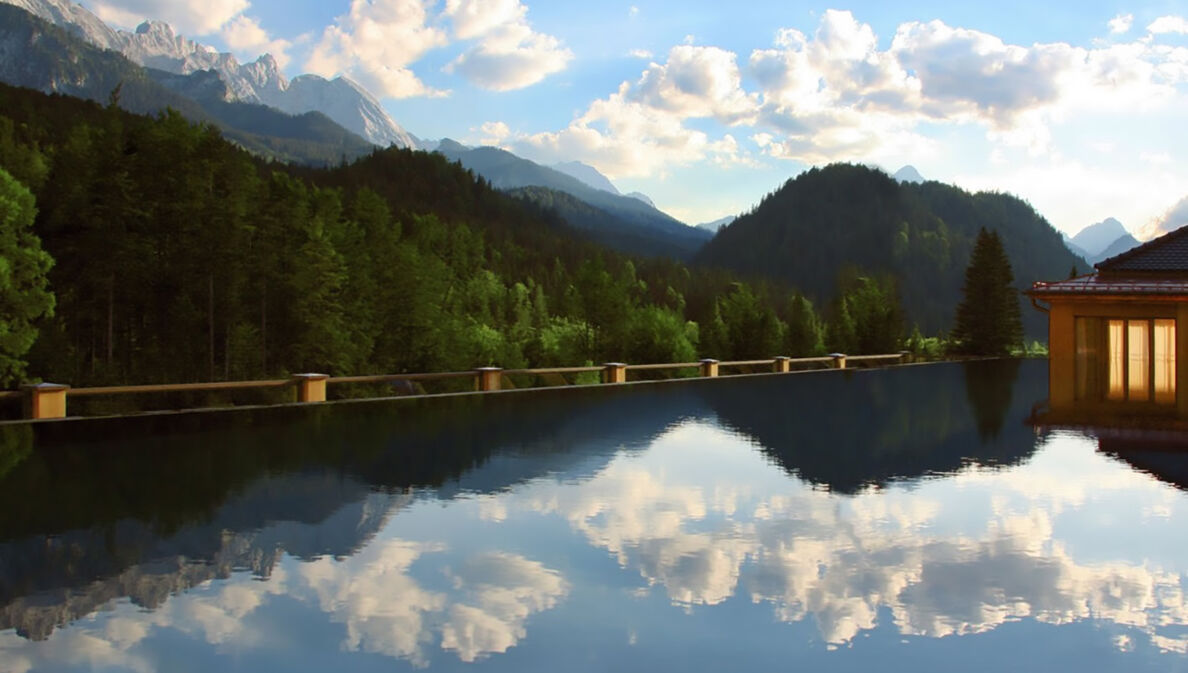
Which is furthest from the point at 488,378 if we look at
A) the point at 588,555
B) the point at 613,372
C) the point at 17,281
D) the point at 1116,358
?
the point at 17,281

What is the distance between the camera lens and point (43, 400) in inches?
661

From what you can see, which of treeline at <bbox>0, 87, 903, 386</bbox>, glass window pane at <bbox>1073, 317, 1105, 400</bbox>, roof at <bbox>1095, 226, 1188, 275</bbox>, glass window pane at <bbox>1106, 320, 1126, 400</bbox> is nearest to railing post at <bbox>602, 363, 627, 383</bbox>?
glass window pane at <bbox>1073, 317, 1105, 400</bbox>

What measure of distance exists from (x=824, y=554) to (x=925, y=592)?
3.75 ft

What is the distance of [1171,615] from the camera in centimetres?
619

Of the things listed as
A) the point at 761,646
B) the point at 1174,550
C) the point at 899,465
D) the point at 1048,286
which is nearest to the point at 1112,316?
the point at 1048,286

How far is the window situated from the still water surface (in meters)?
8.50

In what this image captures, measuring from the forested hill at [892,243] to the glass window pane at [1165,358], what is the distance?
462 ft

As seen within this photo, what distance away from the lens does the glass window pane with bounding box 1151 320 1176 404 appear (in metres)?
23.6

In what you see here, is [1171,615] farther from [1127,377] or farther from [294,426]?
[1127,377]

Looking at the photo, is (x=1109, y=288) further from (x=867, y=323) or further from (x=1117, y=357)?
(x=867, y=323)

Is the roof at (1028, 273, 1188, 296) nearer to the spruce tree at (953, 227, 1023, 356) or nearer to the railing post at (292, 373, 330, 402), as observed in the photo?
the railing post at (292, 373, 330, 402)

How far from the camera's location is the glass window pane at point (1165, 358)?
77.5 ft

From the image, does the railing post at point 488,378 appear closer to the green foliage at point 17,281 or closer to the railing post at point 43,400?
the railing post at point 43,400

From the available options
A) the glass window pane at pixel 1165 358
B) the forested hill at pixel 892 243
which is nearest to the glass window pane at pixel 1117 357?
the glass window pane at pixel 1165 358
